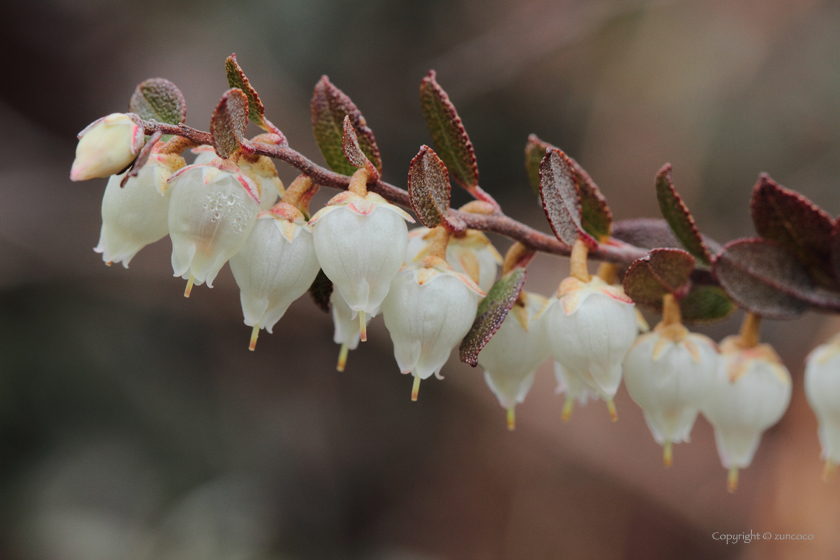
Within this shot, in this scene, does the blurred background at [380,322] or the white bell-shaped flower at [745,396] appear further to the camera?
the blurred background at [380,322]

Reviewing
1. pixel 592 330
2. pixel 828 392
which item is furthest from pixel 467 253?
pixel 828 392

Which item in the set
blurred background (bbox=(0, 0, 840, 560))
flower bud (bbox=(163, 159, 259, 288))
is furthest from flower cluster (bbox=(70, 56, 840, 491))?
blurred background (bbox=(0, 0, 840, 560))

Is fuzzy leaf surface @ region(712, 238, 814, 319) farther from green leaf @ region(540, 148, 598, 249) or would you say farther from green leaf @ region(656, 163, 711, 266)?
green leaf @ region(540, 148, 598, 249)

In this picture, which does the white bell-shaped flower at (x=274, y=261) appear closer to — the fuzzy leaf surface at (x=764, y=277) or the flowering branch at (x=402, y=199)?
the flowering branch at (x=402, y=199)

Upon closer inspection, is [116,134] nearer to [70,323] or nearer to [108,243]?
[108,243]

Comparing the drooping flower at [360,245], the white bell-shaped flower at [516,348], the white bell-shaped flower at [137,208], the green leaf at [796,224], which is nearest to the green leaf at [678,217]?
the green leaf at [796,224]
